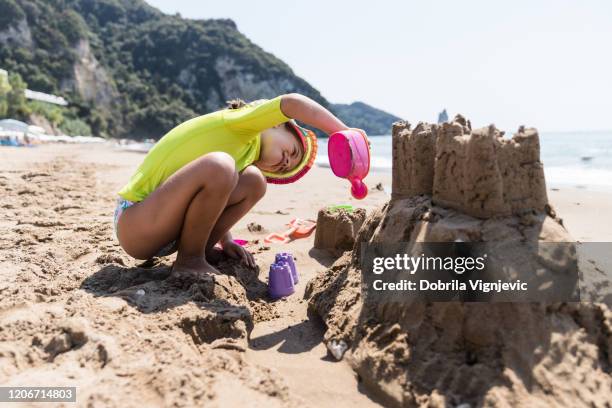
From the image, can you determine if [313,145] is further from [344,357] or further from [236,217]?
[344,357]

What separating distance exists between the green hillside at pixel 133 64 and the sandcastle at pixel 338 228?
128 ft

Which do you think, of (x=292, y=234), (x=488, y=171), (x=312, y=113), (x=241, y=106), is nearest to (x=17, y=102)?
(x=292, y=234)

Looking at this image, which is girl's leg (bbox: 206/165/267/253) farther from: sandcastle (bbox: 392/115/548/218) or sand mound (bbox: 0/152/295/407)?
sandcastle (bbox: 392/115/548/218)

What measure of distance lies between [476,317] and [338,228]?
5.84ft

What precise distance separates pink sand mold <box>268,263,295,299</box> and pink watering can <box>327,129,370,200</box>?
72 cm

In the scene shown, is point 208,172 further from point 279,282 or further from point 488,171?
point 488,171

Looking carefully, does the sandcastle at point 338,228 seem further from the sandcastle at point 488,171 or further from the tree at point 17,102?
the tree at point 17,102

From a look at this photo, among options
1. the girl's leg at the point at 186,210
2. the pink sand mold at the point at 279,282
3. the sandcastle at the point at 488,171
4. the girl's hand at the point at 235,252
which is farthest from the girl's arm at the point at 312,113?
the girl's hand at the point at 235,252

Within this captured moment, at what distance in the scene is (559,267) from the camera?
1612mm

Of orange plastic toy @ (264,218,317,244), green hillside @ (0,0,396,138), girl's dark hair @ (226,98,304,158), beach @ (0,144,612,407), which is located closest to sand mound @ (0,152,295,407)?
beach @ (0,144,612,407)

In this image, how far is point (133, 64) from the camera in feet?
246

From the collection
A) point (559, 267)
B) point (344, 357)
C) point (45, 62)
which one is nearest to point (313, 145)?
point (344, 357)

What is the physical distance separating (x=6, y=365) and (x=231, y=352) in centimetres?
76

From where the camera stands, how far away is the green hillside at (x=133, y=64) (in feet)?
166
